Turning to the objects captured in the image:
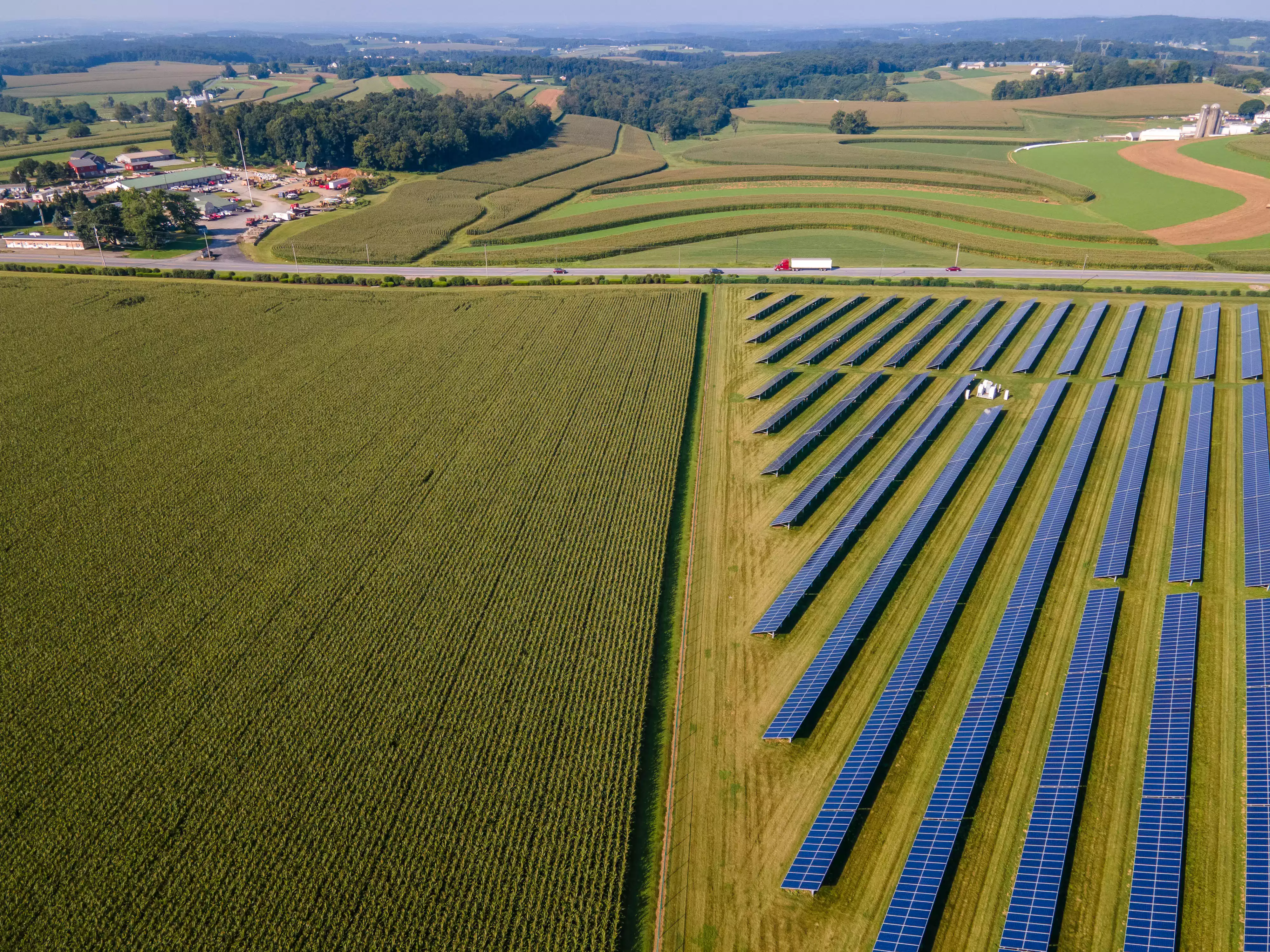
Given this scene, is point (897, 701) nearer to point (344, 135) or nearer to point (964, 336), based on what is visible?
point (964, 336)

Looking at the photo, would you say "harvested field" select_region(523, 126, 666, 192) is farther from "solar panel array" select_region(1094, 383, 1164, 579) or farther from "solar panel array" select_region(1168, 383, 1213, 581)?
"solar panel array" select_region(1168, 383, 1213, 581)

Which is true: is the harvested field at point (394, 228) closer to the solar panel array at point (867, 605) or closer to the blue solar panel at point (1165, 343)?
the solar panel array at point (867, 605)

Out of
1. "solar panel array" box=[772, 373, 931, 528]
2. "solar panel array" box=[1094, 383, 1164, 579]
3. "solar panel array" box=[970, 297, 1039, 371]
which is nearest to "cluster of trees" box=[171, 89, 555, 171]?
"solar panel array" box=[970, 297, 1039, 371]

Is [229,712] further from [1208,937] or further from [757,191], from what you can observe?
[757,191]

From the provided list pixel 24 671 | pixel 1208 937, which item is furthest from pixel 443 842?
pixel 1208 937

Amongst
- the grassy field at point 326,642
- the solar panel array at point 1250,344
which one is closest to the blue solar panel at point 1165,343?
the solar panel array at point 1250,344

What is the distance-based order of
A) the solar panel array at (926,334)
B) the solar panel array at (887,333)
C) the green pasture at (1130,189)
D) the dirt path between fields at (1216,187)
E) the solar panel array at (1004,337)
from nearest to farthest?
the solar panel array at (1004,337) → the solar panel array at (926,334) → the solar panel array at (887,333) → the dirt path between fields at (1216,187) → the green pasture at (1130,189)
